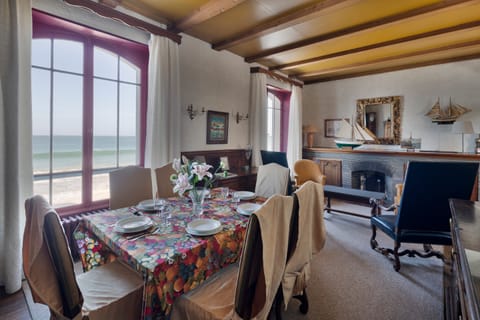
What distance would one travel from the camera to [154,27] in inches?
114

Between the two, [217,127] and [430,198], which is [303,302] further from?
[217,127]

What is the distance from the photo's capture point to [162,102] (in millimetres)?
3041

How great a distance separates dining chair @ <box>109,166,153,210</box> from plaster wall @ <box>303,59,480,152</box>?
4.86m

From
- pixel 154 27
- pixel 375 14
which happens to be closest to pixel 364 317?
pixel 375 14

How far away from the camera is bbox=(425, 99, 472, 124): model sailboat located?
4.30 meters

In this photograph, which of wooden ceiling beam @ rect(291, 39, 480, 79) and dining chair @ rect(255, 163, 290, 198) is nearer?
dining chair @ rect(255, 163, 290, 198)

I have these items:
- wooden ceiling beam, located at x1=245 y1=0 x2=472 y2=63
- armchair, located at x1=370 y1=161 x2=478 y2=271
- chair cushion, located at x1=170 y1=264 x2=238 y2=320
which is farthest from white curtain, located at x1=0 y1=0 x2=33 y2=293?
armchair, located at x1=370 y1=161 x2=478 y2=271

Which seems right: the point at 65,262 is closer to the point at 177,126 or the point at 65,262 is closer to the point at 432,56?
the point at 177,126

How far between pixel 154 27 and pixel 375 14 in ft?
8.99

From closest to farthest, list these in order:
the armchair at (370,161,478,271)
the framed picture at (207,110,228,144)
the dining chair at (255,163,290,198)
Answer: the armchair at (370,161,478,271) → the dining chair at (255,163,290,198) → the framed picture at (207,110,228,144)

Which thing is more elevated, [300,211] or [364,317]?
[300,211]

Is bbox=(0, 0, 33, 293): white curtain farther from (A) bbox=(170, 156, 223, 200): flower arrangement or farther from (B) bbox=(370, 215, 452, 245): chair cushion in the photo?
(B) bbox=(370, 215, 452, 245): chair cushion

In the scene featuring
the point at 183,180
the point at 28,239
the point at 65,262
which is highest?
the point at 183,180

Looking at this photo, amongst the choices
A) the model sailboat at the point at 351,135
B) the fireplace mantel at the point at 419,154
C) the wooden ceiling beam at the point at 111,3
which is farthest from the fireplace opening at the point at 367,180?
the wooden ceiling beam at the point at 111,3
